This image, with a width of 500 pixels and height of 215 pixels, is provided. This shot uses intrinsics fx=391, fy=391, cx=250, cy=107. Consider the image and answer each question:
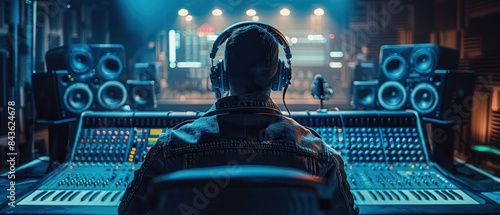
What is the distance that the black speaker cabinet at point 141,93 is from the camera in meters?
2.69

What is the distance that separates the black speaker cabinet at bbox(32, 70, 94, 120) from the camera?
7.50 ft

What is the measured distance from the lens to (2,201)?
1.67m

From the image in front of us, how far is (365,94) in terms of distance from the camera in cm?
263

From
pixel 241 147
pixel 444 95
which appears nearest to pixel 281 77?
pixel 241 147

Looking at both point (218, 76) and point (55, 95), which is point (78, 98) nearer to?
point (55, 95)

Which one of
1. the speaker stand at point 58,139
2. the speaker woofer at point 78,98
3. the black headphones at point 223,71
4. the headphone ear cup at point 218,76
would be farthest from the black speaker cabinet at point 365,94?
the speaker stand at point 58,139

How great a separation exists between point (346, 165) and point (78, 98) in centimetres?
165

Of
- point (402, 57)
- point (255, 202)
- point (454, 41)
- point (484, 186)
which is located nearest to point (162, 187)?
point (255, 202)

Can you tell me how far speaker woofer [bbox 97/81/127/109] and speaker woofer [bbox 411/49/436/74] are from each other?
72.7 inches

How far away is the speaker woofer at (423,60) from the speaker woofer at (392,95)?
0.15m

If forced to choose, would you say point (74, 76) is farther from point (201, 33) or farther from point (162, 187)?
point (201, 33)

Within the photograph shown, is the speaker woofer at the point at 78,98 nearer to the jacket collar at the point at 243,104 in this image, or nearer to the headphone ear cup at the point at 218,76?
the headphone ear cup at the point at 218,76

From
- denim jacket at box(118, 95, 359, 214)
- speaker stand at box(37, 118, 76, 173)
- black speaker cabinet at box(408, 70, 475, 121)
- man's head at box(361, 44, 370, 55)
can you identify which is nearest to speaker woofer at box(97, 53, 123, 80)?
speaker stand at box(37, 118, 76, 173)

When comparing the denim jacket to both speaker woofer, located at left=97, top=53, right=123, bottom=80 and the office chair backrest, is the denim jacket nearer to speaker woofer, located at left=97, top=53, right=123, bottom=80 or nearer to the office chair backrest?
the office chair backrest
